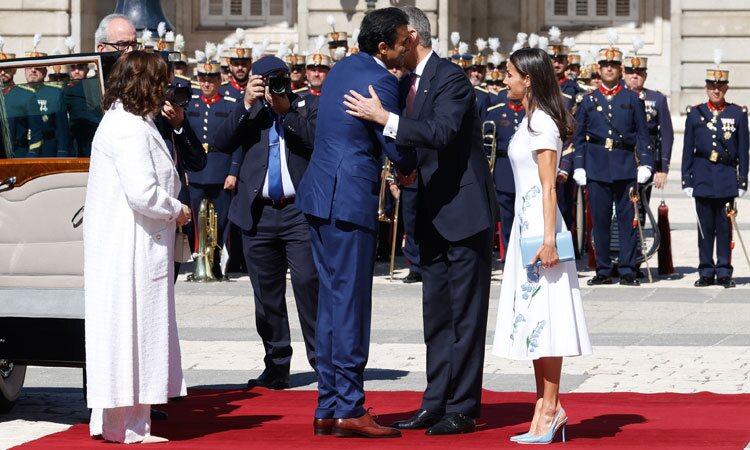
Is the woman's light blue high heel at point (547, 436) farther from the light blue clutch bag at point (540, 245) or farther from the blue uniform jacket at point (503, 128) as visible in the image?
the blue uniform jacket at point (503, 128)

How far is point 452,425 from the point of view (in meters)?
8.19

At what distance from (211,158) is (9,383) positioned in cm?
731

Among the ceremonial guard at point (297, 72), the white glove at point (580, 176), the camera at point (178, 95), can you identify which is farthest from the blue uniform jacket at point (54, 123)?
the ceremonial guard at point (297, 72)

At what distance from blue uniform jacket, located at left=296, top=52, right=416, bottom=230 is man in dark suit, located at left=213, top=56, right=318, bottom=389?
1.74 meters

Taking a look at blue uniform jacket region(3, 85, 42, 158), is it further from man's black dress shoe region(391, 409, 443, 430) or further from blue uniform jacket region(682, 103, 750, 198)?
blue uniform jacket region(682, 103, 750, 198)

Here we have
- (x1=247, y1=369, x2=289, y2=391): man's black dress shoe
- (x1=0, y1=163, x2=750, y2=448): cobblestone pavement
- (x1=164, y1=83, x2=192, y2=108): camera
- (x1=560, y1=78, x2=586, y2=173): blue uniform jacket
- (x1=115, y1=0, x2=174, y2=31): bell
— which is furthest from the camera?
(x1=115, y1=0, x2=174, y2=31): bell

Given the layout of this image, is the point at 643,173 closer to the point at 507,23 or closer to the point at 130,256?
the point at 130,256

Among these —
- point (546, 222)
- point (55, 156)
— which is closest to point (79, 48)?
point (55, 156)

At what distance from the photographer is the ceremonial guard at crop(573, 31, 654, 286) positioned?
15.6 meters

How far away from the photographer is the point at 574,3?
31.6 m

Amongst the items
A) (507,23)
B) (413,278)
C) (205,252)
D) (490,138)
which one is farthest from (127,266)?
(507,23)

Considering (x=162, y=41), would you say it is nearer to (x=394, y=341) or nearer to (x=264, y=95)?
(x=394, y=341)

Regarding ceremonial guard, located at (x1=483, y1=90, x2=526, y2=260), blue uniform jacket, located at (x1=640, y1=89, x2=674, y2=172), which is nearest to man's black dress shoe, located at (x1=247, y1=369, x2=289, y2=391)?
ceremonial guard, located at (x1=483, y1=90, x2=526, y2=260)

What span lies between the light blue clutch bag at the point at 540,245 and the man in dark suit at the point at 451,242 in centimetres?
35
